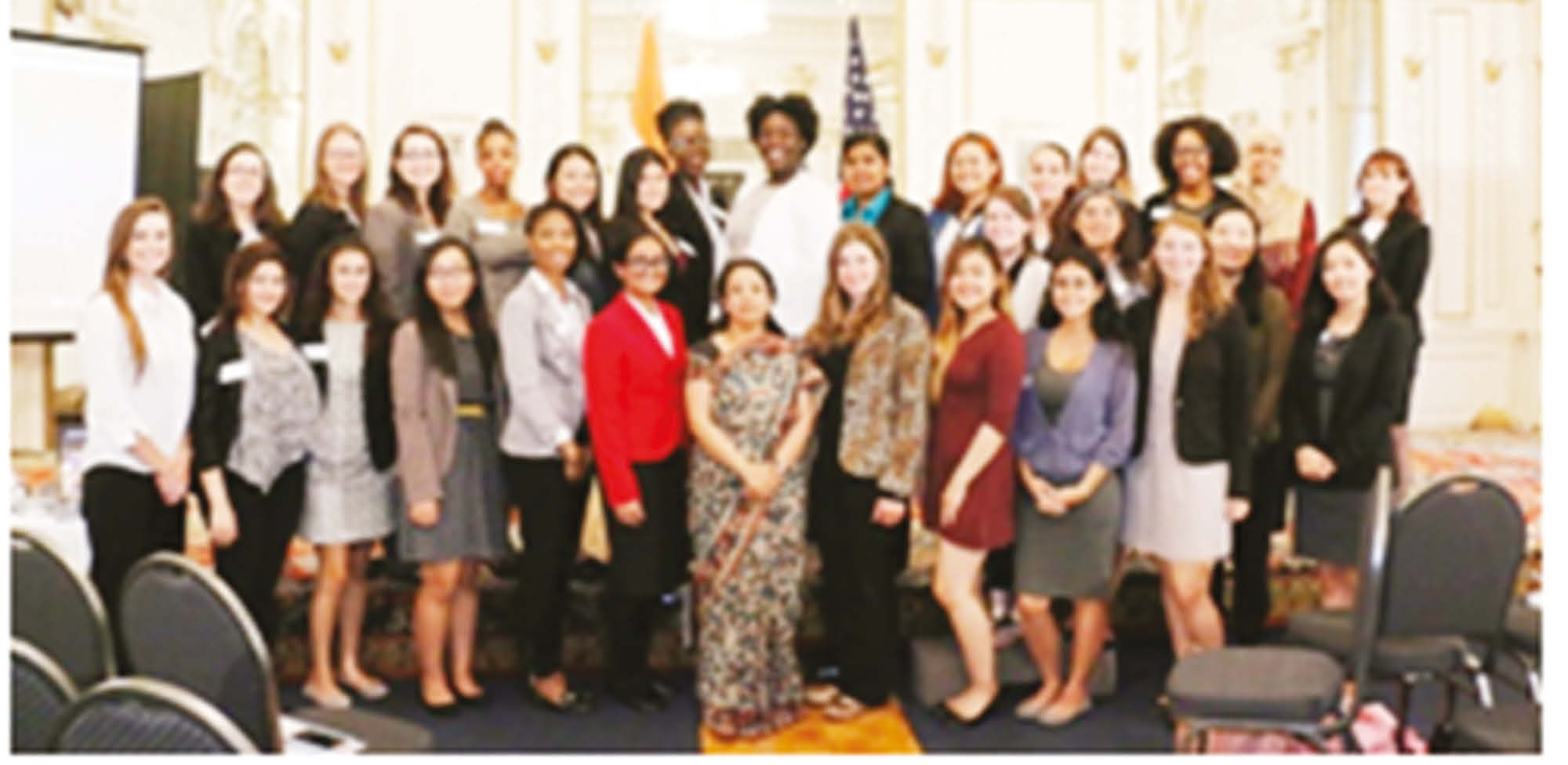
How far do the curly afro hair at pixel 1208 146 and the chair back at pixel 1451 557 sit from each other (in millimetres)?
1560

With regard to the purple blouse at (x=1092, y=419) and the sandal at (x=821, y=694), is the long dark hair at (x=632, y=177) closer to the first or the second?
the purple blouse at (x=1092, y=419)

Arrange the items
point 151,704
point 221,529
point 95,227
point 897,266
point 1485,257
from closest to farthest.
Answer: point 151,704, point 221,529, point 897,266, point 95,227, point 1485,257

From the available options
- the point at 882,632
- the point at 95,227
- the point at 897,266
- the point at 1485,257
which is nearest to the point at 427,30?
the point at 95,227

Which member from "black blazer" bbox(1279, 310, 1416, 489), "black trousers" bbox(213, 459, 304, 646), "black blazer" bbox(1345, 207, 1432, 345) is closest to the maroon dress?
"black blazer" bbox(1279, 310, 1416, 489)

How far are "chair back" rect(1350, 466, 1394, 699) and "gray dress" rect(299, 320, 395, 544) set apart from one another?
94.7 inches

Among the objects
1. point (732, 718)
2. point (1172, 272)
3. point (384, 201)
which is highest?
point (384, 201)

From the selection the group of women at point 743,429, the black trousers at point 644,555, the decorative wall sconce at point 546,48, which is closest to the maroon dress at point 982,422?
the group of women at point 743,429

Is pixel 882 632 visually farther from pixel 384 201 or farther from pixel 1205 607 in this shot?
pixel 384 201

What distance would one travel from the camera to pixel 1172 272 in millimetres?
3391

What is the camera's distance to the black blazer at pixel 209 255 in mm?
3758

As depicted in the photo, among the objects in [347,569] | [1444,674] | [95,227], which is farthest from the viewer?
[95,227]

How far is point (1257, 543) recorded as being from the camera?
3795mm

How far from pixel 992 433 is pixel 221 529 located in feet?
6.45

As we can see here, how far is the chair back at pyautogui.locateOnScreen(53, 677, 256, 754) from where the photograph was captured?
1.68 m
